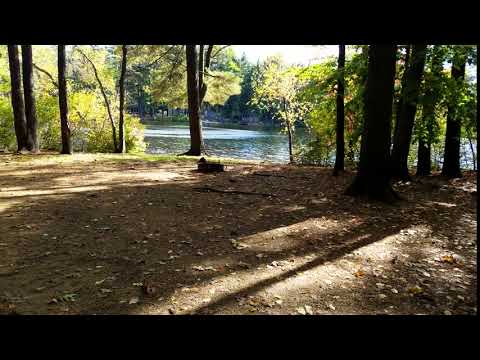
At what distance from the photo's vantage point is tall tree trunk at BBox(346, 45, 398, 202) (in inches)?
395

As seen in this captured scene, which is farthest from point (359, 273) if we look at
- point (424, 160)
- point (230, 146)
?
point (230, 146)

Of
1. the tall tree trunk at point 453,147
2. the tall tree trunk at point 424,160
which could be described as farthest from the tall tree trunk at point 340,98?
the tall tree trunk at point 453,147

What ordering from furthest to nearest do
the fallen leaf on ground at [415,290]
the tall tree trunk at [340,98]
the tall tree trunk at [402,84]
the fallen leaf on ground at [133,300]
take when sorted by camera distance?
the tall tree trunk at [340,98] → the tall tree trunk at [402,84] → the fallen leaf on ground at [415,290] → the fallen leaf on ground at [133,300]

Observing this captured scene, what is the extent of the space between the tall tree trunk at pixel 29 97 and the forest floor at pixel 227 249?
6864mm

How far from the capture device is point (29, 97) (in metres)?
17.3

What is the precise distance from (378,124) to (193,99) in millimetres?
11870

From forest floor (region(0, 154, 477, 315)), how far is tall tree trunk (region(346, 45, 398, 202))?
2.20 feet

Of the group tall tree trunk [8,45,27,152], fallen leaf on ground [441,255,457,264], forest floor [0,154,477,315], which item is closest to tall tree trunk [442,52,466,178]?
forest floor [0,154,477,315]

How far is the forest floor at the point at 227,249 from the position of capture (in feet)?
15.7

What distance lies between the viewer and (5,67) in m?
23.7

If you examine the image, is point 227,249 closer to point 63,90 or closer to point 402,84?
point 402,84

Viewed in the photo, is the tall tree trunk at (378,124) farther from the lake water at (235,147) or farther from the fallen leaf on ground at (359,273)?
the lake water at (235,147)

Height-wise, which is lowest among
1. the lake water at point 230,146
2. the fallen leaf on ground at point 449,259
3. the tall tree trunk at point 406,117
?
the lake water at point 230,146

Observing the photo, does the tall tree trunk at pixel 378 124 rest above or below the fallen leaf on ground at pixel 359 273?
above
